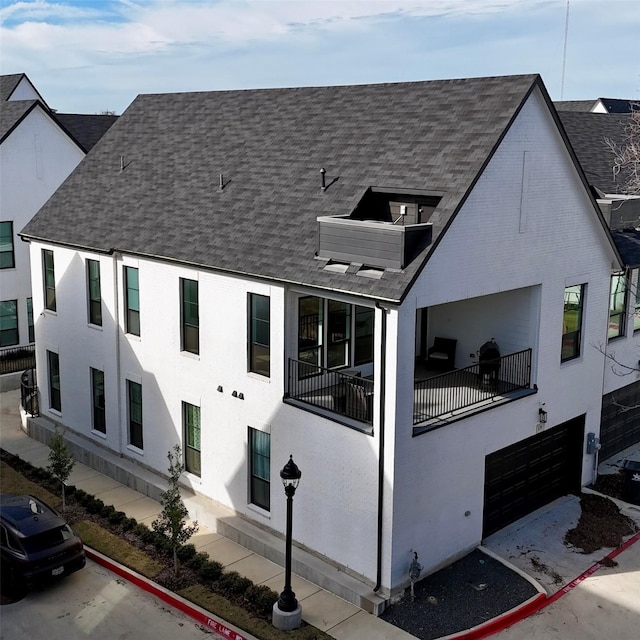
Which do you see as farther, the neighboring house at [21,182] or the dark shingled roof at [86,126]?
the dark shingled roof at [86,126]

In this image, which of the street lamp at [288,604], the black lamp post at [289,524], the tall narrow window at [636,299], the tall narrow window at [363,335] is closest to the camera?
the black lamp post at [289,524]

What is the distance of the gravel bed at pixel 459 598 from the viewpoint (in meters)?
13.6

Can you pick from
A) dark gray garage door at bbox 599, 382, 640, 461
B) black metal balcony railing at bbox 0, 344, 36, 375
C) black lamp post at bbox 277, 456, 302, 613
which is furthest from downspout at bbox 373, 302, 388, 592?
black metal balcony railing at bbox 0, 344, 36, 375

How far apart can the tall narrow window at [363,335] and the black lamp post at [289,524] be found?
474 centimetres

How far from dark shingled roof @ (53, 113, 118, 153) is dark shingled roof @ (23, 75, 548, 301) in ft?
41.7

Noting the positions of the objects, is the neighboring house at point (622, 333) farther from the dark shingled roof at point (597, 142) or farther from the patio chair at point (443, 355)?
the patio chair at point (443, 355)

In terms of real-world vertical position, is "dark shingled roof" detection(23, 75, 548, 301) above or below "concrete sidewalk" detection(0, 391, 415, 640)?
above

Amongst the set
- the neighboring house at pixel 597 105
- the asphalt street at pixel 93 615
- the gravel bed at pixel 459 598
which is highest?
the neighboring house at pixel 597 105

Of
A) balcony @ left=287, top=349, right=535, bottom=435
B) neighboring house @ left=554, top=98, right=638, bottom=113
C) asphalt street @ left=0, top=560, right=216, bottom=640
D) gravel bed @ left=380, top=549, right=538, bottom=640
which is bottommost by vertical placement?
asphalt street @ left=0, top=560, right=216, bottom=640

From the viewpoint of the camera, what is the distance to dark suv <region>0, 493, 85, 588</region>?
14.2 meters

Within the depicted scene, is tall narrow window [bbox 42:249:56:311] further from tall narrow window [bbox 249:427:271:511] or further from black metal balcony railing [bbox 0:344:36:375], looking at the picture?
tall narrow window [bbox 249:427:271:511]

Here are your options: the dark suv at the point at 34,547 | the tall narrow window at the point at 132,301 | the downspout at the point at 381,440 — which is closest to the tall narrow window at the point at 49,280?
the tall narrow window at the point at 132,301

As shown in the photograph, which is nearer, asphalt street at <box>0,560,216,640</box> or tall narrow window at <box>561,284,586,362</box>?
asphalt street at <box>0,560,216,640</box>

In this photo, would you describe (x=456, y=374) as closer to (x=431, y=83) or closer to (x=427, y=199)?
(x=427, y=199)
